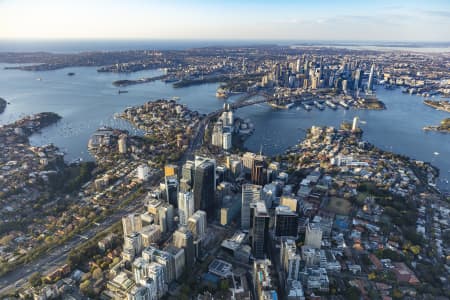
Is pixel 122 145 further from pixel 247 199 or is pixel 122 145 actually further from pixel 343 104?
pixel 343 104

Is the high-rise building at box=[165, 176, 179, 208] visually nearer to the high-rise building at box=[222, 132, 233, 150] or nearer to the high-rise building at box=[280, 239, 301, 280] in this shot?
the high-rise building at box=[280, 239, 301, 280]

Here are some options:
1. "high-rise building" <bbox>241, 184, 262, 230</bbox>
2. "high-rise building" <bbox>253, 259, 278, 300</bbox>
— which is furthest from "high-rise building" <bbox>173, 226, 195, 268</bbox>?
"high-rise building" <bbox>241, 184, 262, 230</bbox>

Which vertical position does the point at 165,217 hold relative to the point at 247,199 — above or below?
below

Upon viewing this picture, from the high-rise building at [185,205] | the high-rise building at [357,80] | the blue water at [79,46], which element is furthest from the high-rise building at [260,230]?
the blue water at [79,46]

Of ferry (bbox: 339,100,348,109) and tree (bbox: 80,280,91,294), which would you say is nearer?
tree (bbox: 80,280,91,294)

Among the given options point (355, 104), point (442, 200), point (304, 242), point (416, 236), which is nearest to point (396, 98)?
point (355, 104)

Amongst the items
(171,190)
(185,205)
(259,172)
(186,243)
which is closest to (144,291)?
(186,243)

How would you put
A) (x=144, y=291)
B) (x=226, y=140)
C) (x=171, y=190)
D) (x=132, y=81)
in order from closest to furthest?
(x=144, y=291) → (x=171, y=190) → (x=226, y=140) → (x=132, y=81)
